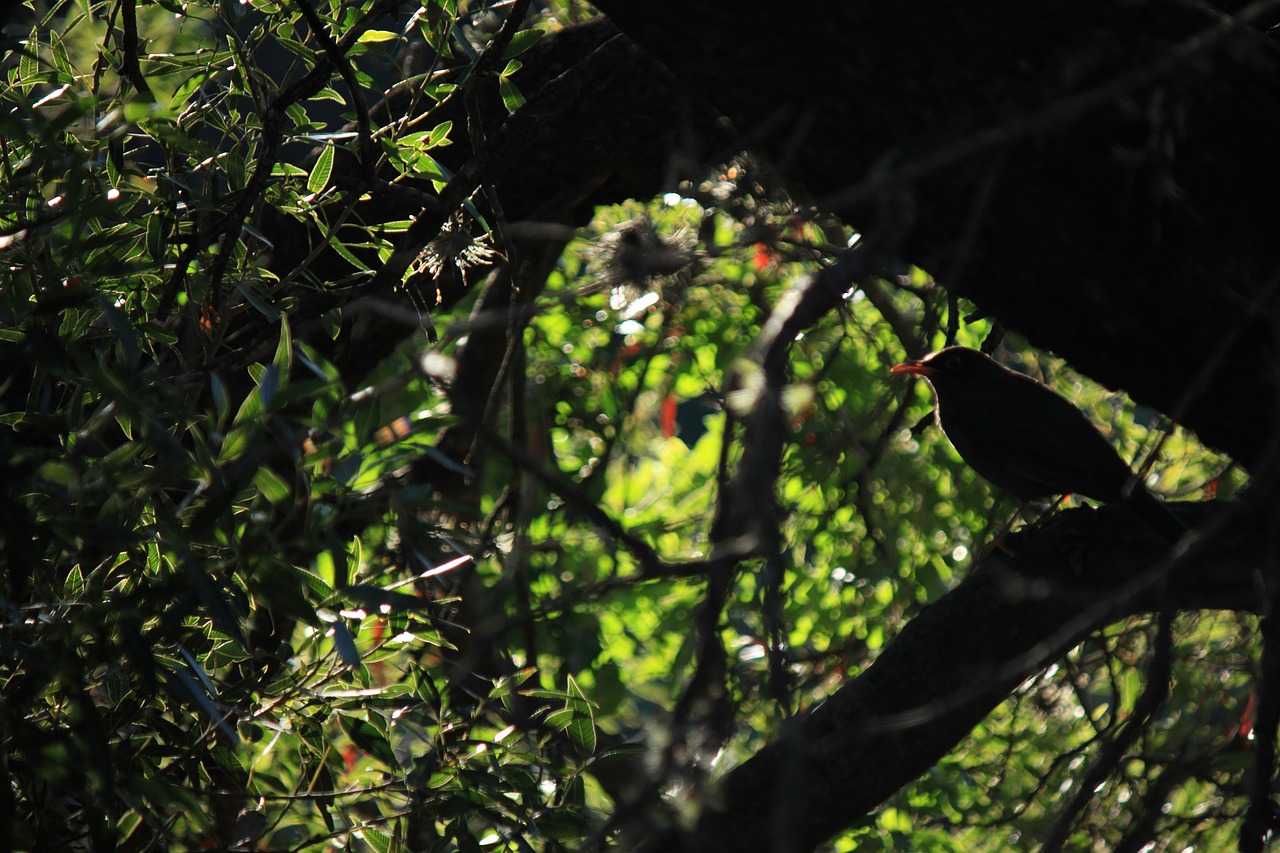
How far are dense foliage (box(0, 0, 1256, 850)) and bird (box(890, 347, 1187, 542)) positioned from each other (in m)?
0.37

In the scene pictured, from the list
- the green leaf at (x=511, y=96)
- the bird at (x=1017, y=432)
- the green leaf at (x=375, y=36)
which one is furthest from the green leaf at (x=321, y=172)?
the bird at (x=1017, y=432)

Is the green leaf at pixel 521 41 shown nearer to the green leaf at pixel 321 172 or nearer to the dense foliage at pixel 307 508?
the dense foliage at pixel 307 508

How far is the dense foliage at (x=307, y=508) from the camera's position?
1.68 m

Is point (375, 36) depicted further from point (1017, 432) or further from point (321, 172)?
point (1017, 432)

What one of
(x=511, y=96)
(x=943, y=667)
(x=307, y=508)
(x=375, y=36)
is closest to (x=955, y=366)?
(x=943, y=667)

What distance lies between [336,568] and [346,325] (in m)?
1.46

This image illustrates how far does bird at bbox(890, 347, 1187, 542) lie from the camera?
3609mm

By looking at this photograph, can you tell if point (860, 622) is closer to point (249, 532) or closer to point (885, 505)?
point (885, 505)

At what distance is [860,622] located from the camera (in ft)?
15.0

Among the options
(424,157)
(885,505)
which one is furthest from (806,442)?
(424,157)

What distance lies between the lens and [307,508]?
1.96 meters

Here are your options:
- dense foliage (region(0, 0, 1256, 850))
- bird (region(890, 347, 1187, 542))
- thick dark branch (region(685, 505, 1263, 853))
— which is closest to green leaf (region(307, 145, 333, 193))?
dense foliage (region(0, 0, 1256, 850))

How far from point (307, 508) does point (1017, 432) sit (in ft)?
8.49

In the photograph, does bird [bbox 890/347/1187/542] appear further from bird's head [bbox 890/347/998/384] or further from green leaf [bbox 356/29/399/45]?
green leaf [bbox 356/29/399/45]
